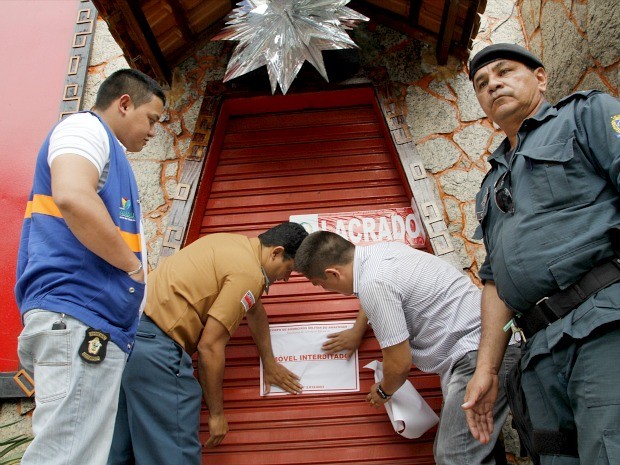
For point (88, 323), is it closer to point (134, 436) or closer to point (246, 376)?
point (134, 436)

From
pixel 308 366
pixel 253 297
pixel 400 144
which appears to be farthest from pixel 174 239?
pixel 400 144

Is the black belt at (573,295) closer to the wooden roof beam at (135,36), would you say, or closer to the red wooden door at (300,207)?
the red wooden door at (300,207)

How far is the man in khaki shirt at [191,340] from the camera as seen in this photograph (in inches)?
116

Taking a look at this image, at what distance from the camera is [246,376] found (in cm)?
383

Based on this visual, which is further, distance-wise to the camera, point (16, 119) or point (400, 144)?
point (16, 119)

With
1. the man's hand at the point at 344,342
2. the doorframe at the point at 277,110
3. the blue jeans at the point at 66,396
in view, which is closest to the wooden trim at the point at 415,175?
the doorframe at the point at 277,110

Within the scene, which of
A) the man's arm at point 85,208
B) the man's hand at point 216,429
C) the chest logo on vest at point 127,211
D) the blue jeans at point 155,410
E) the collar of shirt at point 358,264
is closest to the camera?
the man's arm at point 85,208

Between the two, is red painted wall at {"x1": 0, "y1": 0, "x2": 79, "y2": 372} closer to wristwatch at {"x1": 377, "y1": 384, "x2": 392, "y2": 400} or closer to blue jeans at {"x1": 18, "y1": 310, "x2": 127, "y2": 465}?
blue jeans at {"x1": 18, "y1": 310, "x2": 127, "y2": 465}

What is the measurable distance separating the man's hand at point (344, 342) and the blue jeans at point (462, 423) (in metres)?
0.89

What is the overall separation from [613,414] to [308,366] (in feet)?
7.31

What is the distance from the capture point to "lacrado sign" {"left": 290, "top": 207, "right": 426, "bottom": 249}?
13.6ft

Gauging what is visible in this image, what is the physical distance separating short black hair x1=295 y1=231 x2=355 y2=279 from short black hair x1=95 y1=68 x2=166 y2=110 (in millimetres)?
1216

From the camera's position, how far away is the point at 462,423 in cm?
283

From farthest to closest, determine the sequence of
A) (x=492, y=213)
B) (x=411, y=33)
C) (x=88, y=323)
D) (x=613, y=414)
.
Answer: (x=411, y=33) → (x=492, y=213) → (x=88, y=323) → (x=613, y=414)
